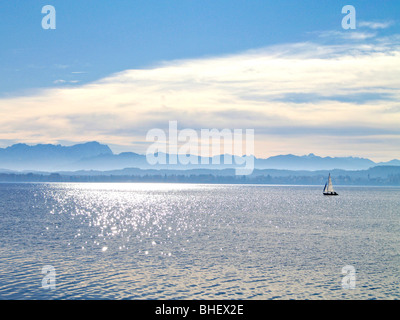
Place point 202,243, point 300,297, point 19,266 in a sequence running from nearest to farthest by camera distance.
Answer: point 300,297 < point 19,266 < point 202,243

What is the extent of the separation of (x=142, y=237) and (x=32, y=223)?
1564 inches

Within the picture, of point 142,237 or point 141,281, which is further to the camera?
point 142,237

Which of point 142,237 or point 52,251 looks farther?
point 142,237

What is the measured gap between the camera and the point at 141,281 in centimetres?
4681

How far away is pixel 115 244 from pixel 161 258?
16369 mm

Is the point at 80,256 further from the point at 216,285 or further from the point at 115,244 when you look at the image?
the point at 216,285

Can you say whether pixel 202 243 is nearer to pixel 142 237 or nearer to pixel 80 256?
pixel 142 237

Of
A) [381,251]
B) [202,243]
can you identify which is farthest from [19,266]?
[381,251]
